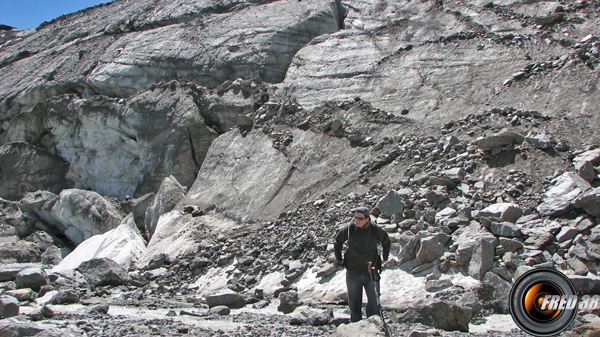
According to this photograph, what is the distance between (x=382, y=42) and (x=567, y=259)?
9.19 metres

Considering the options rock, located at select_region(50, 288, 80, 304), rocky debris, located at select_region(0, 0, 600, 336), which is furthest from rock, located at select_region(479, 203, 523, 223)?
rock, located at select_region(50, 288, 80, 304)

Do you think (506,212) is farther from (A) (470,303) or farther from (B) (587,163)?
(A) (470,303)

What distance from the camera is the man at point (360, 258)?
15.9 feet

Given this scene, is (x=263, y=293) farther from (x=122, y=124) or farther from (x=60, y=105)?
(x=60, y=105)

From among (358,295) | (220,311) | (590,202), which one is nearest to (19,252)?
(220,311)

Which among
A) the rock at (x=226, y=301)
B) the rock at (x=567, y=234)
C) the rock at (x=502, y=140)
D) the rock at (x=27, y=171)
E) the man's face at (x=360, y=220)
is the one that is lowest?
the rock at (x=226, y=301)

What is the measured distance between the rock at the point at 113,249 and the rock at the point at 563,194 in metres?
7.55

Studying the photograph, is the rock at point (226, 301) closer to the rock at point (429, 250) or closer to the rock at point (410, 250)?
the rock at point (410, 250)

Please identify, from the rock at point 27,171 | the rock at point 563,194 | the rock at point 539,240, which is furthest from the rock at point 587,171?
the rock at point 27,171

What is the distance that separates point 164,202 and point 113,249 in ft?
5.88

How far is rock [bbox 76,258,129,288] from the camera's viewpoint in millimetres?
7707

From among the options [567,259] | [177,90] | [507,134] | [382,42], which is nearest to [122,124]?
[177,90]

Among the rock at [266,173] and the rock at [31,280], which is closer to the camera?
the rock at [31,280]

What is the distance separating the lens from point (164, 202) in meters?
11.3
